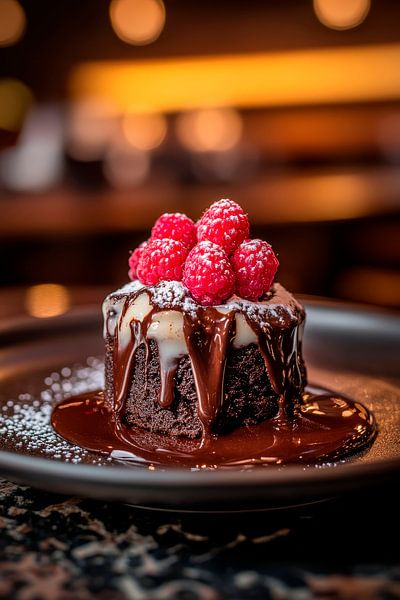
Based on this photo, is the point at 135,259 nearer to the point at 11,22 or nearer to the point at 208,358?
the point at 208,358

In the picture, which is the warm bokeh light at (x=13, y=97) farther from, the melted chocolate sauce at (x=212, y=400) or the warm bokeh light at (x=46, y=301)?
the melted chocolate sauce at (x=212, y=400)

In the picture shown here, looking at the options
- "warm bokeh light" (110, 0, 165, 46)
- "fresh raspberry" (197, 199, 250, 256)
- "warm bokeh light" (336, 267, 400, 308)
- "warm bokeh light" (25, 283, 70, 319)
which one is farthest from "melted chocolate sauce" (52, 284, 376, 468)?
"warm bokeh light" (110, 0, 165, 46)

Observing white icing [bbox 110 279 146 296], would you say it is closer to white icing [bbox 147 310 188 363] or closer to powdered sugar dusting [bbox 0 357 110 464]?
white icing [bbox 147 310 188 363]

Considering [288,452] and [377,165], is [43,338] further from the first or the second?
[377,165]

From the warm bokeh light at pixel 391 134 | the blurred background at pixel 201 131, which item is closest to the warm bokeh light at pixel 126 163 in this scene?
the blurred background at pixel 201 131

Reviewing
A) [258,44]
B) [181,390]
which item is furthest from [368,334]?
[258,44]

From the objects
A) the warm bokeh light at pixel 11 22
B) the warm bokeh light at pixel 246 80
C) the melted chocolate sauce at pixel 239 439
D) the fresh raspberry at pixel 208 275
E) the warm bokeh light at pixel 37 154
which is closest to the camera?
the melted chocolate sauce at pixel 239 439

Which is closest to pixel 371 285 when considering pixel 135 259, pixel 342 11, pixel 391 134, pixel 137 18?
pixel 342 11
